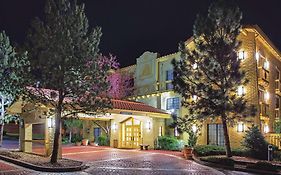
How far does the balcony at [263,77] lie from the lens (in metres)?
22.8

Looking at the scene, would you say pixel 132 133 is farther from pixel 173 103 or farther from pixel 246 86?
pixel 246 86

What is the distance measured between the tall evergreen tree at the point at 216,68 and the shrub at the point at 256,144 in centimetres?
159

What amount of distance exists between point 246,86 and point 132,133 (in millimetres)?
11477

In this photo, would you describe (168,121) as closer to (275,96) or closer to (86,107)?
(275,96)

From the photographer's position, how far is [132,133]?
94.5 ft

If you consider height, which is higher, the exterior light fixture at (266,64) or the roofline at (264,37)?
the roofline at (264,37)

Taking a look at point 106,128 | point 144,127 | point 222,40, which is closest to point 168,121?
point 144,127

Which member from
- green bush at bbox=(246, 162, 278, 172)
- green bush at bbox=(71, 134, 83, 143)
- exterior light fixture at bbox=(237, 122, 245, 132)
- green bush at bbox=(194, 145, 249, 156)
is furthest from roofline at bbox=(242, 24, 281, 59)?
green bush at bbox=(71, 134, 83, 143)

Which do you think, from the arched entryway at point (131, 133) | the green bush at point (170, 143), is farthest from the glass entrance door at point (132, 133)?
the green bush at point (170, 143)

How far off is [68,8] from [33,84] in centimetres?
411

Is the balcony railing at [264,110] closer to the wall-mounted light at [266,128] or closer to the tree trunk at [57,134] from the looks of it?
the wall-mounted light at [266,128]

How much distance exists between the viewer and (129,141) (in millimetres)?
29016

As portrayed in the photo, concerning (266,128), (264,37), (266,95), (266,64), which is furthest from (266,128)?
(264,37)

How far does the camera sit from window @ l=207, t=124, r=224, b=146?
2359 centimetres
